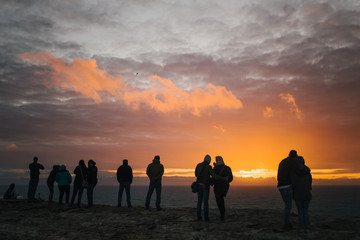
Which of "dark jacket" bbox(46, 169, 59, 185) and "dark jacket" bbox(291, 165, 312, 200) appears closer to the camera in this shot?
"dark jacket" bbox(291, 165, 312, 200)

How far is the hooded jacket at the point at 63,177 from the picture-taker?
715 inches

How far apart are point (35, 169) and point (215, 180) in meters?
14.0

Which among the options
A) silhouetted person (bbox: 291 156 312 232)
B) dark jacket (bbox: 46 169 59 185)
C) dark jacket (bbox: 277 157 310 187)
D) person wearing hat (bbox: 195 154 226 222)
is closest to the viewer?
silhouetted person (bbox: 291 156 312 232)

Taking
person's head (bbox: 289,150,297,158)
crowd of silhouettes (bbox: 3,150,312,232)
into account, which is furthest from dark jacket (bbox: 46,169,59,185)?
person's head (bbox: 289,150,297,158)

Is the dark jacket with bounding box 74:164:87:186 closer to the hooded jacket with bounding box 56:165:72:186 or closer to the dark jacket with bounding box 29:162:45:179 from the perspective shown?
the hooded jacket with bounding box 56:165:72:186

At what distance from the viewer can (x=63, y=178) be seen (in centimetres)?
1819

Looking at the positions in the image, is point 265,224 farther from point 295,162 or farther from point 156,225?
point 156,225

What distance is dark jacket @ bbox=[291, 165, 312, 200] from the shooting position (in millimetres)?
9742

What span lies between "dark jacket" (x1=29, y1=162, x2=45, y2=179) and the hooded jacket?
2.55 m

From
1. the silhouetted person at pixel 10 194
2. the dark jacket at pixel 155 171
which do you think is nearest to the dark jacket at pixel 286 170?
the dark jacket at pixel 155 171

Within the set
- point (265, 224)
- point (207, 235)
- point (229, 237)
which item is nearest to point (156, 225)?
point (207, 235)

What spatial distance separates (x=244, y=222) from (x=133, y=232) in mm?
4408

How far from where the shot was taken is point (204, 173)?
12258mm

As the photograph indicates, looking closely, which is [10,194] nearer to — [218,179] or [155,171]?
[155,171]
